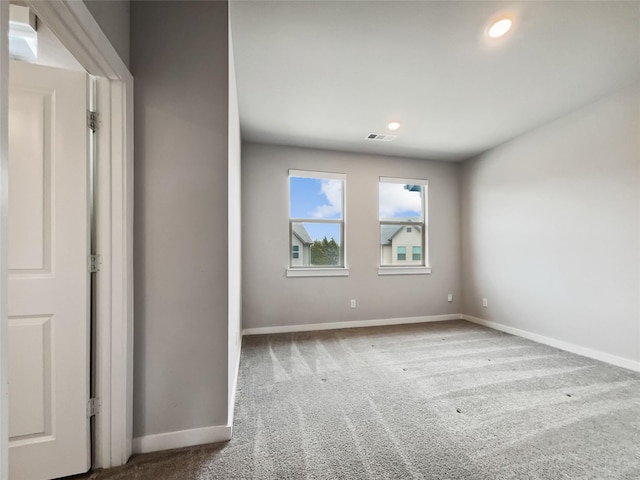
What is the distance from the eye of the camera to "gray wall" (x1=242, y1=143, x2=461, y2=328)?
370 centimetres

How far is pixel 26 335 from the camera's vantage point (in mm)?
1301

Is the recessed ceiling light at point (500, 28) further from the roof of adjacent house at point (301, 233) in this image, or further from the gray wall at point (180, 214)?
the roof of adjacent house at point (301, 233)

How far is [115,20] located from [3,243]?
1.31 m

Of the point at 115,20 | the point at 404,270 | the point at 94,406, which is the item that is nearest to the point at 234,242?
the point at 94,406

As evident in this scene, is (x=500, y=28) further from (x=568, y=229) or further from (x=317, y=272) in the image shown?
(x=317, y=272)

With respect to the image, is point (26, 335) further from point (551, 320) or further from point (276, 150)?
point (551, 320)

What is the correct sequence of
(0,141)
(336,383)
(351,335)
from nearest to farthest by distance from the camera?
(0,141), (336,383), (351,335)

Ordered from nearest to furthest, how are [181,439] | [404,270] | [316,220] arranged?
[181,439], [316,220], [404,270]

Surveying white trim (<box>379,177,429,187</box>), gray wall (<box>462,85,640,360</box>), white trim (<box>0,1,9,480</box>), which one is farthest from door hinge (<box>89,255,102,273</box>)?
gray wall (<box>462,85,640,360</box>)

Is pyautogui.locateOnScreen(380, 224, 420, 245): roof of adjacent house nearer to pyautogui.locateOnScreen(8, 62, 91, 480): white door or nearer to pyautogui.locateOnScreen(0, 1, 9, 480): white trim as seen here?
pyautogui.locateOnScreen(8, 62, 91, 480): white door

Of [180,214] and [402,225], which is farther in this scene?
[402,225]

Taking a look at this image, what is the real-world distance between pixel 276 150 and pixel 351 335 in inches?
108

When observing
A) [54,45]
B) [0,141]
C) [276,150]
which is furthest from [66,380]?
[276,150]

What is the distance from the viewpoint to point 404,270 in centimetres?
422
